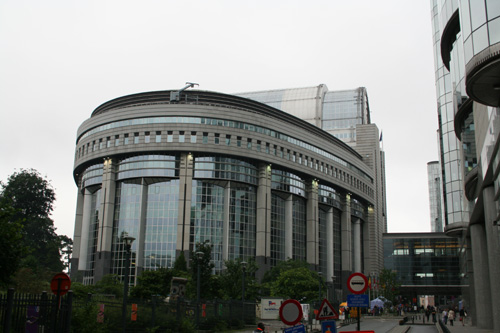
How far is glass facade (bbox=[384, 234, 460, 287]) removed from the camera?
131125 millimetres

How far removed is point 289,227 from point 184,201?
21620 mm

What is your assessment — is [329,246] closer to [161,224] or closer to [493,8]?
[161,224]

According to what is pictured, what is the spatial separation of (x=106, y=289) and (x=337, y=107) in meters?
104

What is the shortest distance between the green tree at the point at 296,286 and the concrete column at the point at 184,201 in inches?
614

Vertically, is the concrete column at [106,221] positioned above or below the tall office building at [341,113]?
below

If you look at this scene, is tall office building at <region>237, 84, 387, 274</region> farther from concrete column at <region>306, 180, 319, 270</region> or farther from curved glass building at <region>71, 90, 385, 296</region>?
curved glass building at <region>71, 90, 385, 296</region>

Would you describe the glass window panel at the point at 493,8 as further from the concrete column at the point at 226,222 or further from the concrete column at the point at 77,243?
the concrete column at the point at 77,243

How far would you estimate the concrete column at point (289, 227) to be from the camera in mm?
93188

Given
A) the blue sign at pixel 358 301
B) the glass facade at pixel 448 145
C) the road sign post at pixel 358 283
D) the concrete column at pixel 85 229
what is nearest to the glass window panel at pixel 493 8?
the road sign post at pixel 358 283

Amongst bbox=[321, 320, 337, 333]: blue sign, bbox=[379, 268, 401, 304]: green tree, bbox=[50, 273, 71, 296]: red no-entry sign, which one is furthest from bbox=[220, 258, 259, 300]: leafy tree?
bbox=[50, 273, 71, 296]: red no-entry sign

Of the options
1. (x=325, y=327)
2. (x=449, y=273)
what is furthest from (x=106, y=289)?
(x=449, y=273)

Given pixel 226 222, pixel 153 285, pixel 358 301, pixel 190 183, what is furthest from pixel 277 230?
pixel 358 301

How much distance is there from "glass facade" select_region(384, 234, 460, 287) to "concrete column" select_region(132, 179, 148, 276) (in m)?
76.3

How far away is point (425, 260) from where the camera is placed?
5246 inches
